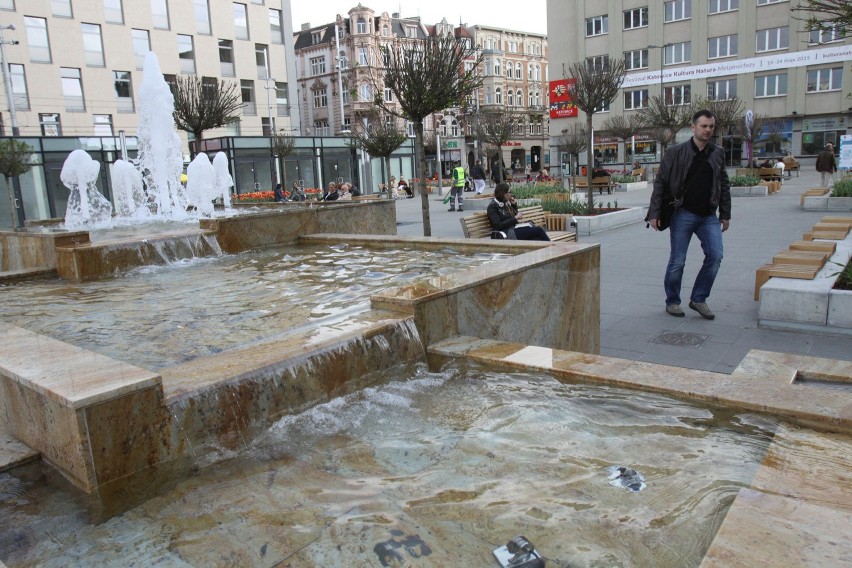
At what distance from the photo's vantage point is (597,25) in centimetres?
5281

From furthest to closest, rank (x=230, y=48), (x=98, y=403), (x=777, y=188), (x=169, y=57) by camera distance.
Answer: (x=230, y=48), (x=169, y=57), (x=777, y=188), (x=98, y=403)

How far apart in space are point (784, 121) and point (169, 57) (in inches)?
1531

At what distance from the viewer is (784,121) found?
45.4 m

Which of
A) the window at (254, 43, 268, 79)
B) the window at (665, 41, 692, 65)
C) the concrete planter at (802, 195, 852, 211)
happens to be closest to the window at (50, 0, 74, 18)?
the window at (254, 43, 268, 79)

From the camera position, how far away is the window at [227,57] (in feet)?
140

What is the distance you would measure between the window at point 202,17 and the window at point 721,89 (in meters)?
33.0

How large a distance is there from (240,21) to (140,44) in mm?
7204

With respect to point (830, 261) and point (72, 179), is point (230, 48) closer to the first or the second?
point (72, 179)

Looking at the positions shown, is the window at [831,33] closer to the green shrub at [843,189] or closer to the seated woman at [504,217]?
the green shrub at [843,189]

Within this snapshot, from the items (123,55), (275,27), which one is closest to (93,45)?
(123,55)

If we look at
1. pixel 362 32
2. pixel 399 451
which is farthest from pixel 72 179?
pixel 362 32

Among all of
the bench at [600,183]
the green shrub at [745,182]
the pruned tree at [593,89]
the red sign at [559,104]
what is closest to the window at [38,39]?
the bench at [600,183]

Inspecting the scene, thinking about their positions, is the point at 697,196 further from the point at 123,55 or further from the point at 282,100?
the point at 282,100

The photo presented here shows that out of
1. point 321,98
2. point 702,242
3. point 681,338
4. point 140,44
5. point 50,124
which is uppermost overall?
point 321,98
